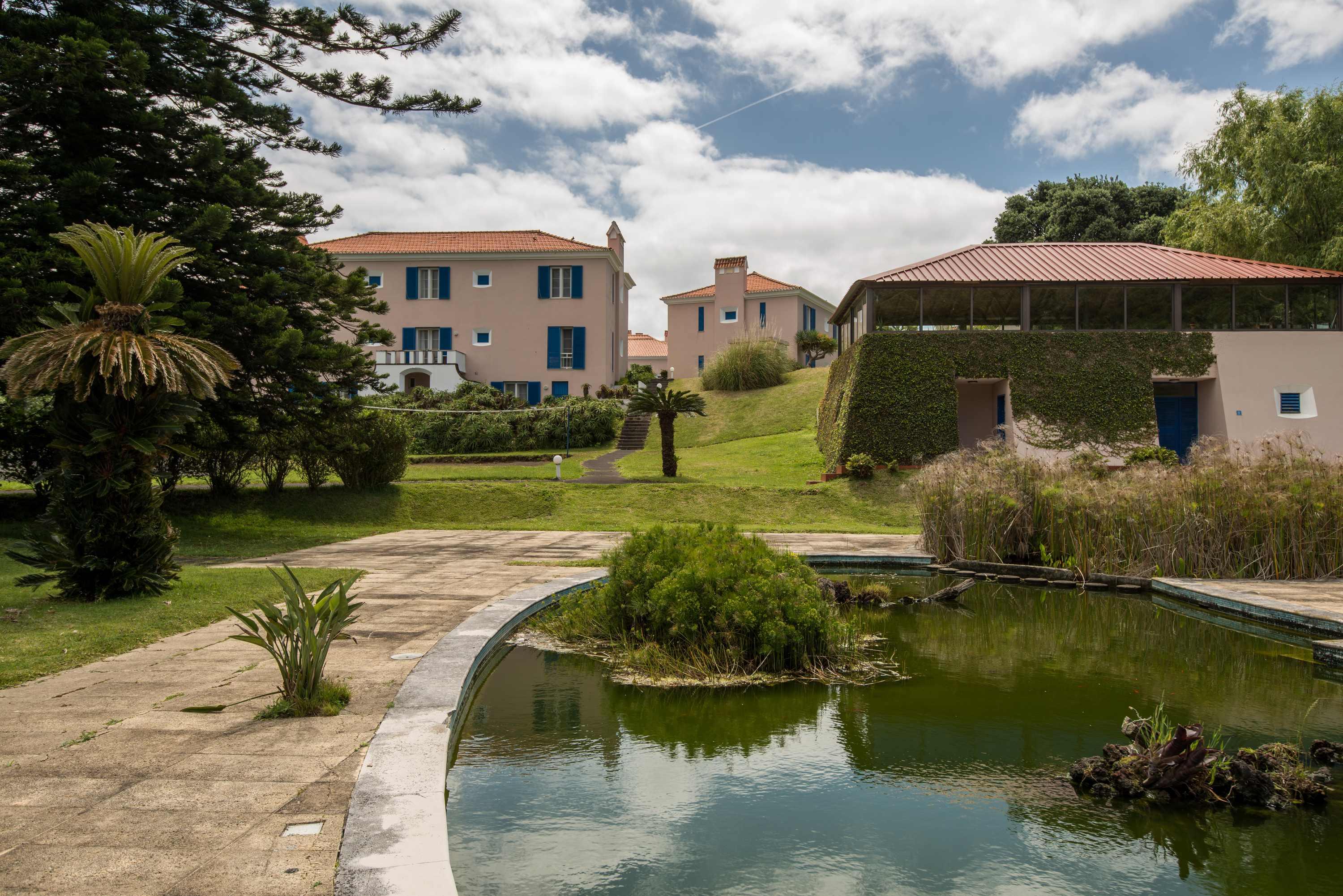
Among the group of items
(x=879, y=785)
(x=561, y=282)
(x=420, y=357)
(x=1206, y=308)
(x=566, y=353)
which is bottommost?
(x=879, y=785)

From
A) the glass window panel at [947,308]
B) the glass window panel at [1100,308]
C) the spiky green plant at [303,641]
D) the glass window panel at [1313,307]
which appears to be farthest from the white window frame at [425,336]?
the spiky green plant at [303,641]

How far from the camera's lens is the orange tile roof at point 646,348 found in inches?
2325

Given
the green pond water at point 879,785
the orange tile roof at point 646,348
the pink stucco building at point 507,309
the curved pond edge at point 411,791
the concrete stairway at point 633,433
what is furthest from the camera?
the orange tile roof at point 646,348

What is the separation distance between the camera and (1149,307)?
23.0 meters

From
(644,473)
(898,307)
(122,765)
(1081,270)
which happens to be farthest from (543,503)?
(1081,270)

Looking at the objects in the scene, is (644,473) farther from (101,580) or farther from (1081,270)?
(101,580)

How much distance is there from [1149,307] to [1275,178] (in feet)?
23.4

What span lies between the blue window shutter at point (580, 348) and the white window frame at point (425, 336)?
5632 millimetres

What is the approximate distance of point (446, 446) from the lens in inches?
1043

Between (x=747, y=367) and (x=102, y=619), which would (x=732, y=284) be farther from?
(x=102, y=619)

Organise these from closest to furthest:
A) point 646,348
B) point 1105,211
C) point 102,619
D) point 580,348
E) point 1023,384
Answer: point 102,619 → point 1023,384 → point 580,348 → point 1105,211 → point 646,348

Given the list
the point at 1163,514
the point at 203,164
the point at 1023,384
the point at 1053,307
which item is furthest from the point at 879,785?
the point at 1053,307

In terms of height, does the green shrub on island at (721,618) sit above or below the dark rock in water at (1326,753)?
above

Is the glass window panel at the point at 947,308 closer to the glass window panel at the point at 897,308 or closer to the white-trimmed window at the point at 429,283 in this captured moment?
the glass window panel at the point at 897,308
